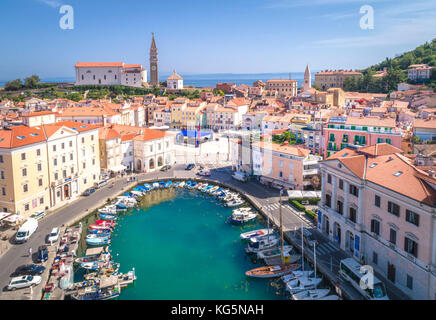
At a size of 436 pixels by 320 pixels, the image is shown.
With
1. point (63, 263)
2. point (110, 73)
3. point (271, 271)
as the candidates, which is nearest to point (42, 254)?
point (63, 263)

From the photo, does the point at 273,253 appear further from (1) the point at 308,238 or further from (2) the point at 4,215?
(2) the point at 4,215

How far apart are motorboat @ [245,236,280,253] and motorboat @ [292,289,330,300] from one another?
4599 millimetres

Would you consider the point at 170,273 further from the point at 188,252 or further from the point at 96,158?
the point at 96,158

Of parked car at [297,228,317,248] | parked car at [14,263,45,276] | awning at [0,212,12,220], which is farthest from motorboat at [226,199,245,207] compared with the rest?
awning at [0,212,12,220]

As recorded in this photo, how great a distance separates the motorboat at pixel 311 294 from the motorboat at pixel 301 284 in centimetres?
26

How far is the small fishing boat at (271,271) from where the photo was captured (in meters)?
18.5

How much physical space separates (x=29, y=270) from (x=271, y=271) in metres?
12.1

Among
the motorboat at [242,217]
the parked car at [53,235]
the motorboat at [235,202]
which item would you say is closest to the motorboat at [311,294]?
the motorboat at [242,217]

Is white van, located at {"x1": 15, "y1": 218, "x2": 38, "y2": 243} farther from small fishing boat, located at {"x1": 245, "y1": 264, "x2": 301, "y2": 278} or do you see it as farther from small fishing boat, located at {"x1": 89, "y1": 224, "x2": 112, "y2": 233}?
small fishing boat, located at {"x1": 245, "y1": 264, "x2": 301, "y2": 278}

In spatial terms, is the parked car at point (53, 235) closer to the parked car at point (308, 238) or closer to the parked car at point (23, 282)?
the parked car at point (23, 282)

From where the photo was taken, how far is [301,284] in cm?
1702

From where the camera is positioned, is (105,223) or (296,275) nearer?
(296,275)
